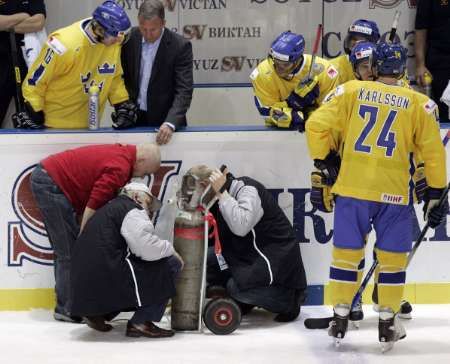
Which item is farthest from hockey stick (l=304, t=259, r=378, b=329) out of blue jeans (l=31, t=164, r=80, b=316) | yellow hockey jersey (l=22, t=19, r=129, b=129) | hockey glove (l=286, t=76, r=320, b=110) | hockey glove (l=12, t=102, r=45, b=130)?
hockey glove (l=12, t=102, r=45, b=130)

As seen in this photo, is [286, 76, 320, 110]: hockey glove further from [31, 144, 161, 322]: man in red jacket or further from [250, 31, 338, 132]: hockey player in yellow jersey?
[31, 144, 161, 322]: man in red jacket

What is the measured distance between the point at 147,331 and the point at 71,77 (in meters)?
1.42

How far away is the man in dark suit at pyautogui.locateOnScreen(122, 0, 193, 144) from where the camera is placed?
6.50 metres

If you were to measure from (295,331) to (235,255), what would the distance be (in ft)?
1.60

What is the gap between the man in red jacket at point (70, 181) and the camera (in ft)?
20.0

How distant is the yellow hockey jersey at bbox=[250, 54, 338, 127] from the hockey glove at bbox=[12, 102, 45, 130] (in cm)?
116

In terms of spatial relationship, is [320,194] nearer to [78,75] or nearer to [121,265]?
[121,265]

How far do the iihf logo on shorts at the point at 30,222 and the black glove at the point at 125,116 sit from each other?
281mm

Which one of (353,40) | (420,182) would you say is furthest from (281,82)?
(420,182)

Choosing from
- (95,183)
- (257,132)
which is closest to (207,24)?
(257,132)

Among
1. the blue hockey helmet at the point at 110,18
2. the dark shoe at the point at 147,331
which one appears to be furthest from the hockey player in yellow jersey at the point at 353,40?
the dark shoe at the point at 147,331

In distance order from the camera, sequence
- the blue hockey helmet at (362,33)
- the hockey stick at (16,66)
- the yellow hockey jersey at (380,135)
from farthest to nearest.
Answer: the hockey stick at (16,66), the blue hockey helmet at (362,33), the yellow hockey jersey at (380,135)

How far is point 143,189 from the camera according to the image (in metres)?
5.95

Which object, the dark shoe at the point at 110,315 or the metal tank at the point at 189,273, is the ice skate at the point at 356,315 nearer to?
the metal tank at the point at 189,273
